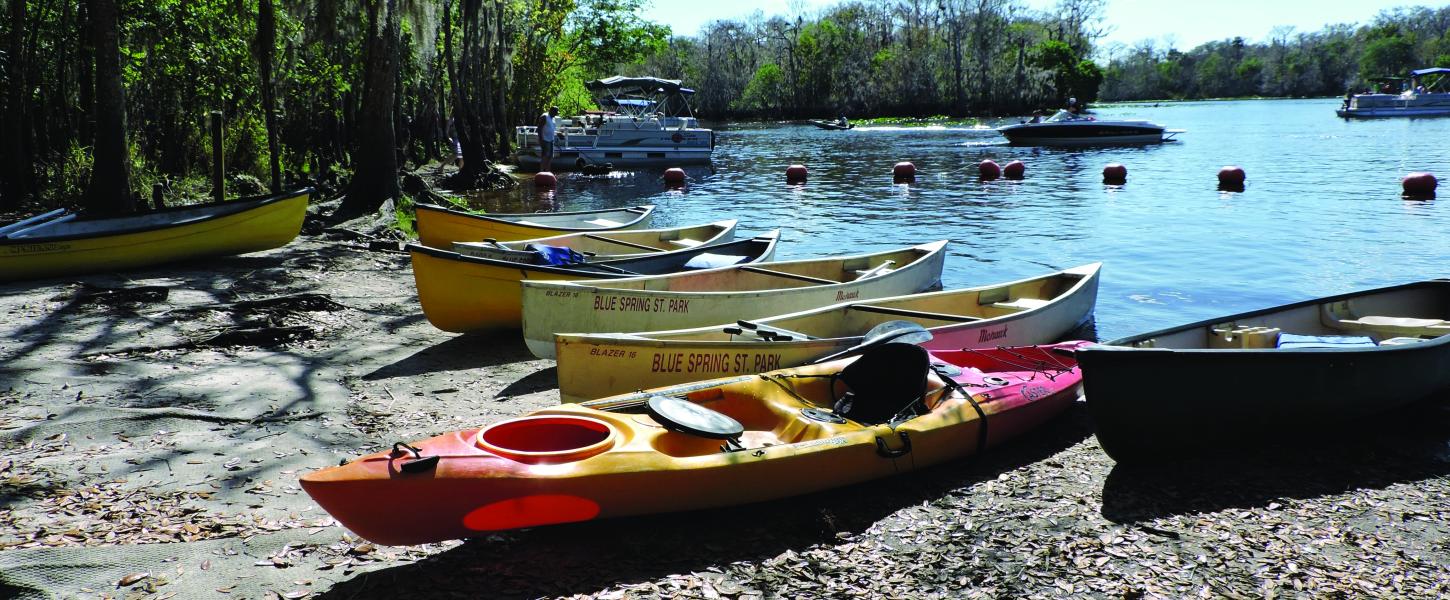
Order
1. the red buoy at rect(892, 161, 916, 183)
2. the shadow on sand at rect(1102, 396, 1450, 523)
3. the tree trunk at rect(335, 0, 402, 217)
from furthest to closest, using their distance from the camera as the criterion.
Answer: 1. the red buoy at rect(892, 161, 916, 183)
2. the tree trunk at rect(335, 0, 402, 217)
3. the shadow on sand at rect(1102, 396, 1450, 523)

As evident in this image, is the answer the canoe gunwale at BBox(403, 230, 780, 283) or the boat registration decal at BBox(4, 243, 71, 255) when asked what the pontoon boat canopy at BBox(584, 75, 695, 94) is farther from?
the boat registration decal at BBox(4, 243, 71, 255)

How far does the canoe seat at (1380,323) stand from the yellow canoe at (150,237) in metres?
11.6

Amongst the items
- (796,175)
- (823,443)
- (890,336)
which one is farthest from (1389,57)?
(823,443)

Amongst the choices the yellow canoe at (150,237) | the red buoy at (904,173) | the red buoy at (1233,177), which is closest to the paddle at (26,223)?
the yellow canoe at (150,237)

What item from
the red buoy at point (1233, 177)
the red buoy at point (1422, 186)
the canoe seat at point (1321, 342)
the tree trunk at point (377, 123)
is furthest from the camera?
the red buoy at point (1233, 177)

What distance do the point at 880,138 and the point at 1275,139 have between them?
Result: 62.6 feet

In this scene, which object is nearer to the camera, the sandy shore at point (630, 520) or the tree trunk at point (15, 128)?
the sandy shore at point (630, 520)

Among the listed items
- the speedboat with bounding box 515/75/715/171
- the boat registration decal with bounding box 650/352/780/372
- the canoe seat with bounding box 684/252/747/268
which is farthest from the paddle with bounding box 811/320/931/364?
the speedboat with bounding box 515/75/715/171

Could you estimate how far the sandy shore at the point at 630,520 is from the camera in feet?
14.3

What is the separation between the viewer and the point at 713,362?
22.7 feet

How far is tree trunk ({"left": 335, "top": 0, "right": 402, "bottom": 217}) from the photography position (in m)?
16.1

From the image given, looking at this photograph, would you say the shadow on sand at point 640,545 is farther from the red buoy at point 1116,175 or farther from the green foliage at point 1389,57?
the green foliage at point 1389,57

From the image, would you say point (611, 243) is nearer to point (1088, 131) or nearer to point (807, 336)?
point (807, 336)

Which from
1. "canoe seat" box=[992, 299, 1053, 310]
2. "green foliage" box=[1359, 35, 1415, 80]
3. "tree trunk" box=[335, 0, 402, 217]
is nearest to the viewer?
"canoe seat" box=[992, 299, 1053, 310]
